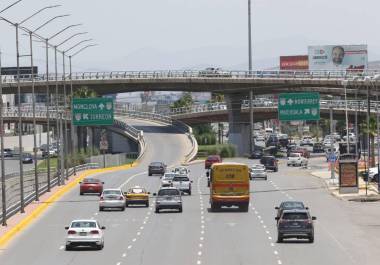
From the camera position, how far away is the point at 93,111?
11356cm

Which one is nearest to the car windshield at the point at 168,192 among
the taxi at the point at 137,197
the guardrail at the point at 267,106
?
the taxi at the point at 137,197

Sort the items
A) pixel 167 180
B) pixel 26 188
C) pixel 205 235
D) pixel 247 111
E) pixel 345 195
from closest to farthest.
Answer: pixel 205 235
pixel 345 195
pixel 167 180
pixel 26 188
pixel 247 111

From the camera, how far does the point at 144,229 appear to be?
5422 cm

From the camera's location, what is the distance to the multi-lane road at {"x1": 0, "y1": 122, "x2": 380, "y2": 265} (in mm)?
41219

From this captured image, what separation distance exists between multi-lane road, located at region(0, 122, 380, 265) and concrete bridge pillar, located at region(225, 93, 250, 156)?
74.8 m

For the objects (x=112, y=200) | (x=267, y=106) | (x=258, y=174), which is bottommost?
(x=258, y=174)

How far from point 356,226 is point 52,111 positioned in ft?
367

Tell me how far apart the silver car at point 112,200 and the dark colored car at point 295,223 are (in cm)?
2015

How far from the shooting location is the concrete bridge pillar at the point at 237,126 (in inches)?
6275

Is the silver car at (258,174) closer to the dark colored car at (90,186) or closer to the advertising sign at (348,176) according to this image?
the advertising sign at (348,176)

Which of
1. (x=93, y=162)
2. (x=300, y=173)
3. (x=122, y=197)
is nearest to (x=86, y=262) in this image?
(x=122, y=197)

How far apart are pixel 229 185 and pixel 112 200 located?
685cm

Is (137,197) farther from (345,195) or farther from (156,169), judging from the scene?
(156,169)

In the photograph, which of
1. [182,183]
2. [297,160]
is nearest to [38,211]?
[182,183]
